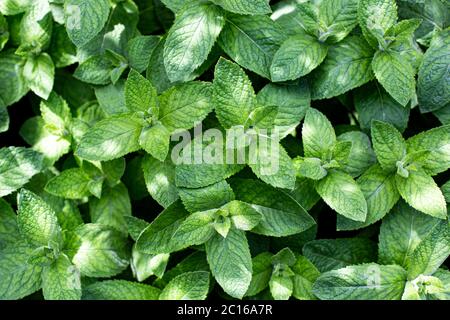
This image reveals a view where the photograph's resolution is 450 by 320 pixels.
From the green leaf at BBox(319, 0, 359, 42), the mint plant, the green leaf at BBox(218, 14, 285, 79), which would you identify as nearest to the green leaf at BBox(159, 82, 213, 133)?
the mint plant

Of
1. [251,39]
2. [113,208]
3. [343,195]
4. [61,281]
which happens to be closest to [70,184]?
[113,208]

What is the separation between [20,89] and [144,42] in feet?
1.20

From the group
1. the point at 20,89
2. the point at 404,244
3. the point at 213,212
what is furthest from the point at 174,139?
the point at 404,244

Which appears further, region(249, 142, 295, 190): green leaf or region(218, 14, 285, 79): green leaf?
region(218, 14, 285, 79): green leaf

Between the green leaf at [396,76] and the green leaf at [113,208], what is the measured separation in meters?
0.71

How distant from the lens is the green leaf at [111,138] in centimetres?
141

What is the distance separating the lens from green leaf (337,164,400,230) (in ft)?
4.70

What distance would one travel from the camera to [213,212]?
1.39 m

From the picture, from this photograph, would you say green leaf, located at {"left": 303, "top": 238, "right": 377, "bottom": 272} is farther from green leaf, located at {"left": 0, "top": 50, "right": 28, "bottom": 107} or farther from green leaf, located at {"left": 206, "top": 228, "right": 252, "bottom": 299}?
green leaf, located at {"left": 0, "top": 50, "right": 28, "bottom": 107}

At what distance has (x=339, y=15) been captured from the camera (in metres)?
1.48

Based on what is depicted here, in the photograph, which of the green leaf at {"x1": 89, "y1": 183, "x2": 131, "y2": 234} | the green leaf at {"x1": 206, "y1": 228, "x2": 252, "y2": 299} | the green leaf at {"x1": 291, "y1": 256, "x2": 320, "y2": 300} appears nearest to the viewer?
the green leaf at {"x1": 206, "y1": 228, "x2": 252, "y2": 299}

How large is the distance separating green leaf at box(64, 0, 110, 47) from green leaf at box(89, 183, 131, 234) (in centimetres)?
40
